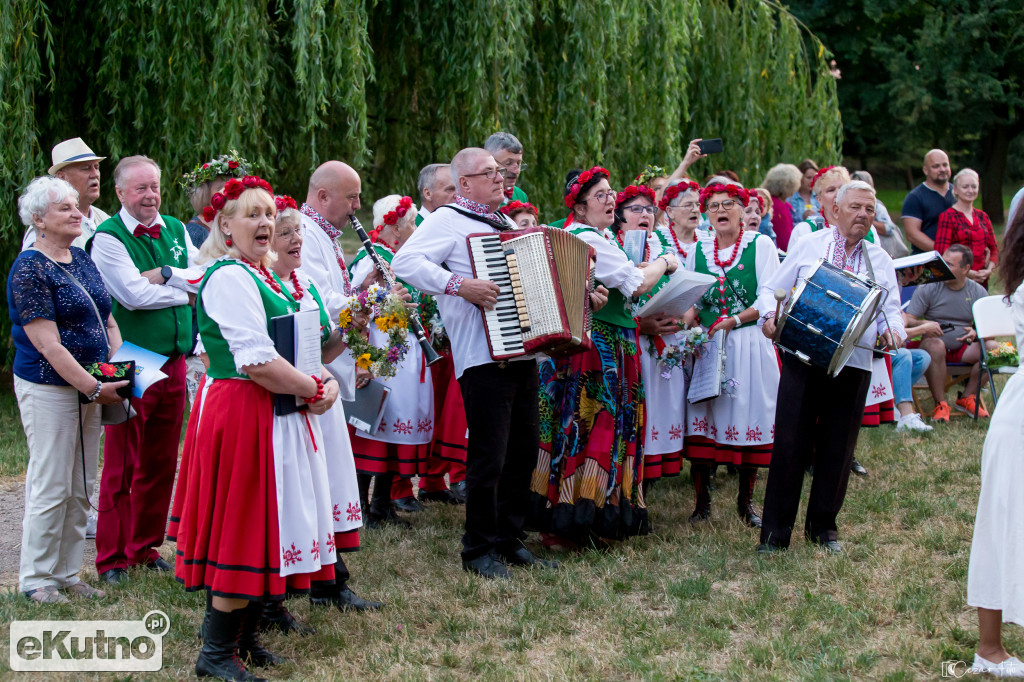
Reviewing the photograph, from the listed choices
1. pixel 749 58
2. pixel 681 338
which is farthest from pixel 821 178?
pixel 749 58

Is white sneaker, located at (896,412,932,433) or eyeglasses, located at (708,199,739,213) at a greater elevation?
eyeglasses, located at (708,199,739,213)

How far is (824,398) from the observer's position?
570 centimetres

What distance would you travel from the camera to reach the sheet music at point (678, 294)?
5.63m

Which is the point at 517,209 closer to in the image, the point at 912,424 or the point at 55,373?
the point at 55,373

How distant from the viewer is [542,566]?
5.54 meters

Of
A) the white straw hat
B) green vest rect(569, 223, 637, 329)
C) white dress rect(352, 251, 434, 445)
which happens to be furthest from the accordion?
the white straw hat

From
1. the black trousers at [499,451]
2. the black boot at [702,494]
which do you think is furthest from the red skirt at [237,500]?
the black boot at [702,494]

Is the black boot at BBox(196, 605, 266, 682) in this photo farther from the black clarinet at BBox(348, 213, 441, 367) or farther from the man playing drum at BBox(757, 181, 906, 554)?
the man playing drum at BBox(757, 181, 906, 554)

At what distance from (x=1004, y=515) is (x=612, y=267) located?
2.33 meters

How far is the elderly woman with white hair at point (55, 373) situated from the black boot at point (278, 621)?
103 cm

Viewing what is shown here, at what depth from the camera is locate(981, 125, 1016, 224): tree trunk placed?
24359 mm

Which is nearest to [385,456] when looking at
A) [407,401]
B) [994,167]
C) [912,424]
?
[407,401]

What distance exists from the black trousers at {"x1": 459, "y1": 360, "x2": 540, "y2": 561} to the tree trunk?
71.8ft

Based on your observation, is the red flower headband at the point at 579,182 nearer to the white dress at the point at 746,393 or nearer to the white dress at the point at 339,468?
the white dress at the point at 746,393
